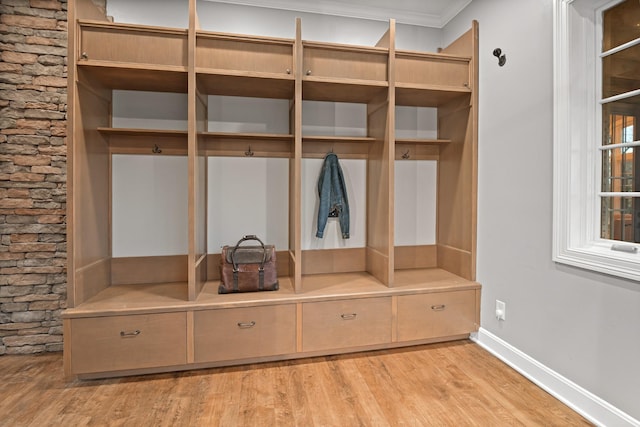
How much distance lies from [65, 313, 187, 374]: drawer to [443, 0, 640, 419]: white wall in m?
2.18

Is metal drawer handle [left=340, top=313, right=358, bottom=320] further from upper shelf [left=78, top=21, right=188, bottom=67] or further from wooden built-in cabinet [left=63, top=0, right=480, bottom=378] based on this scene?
upper shelf [left=78, top=21, right=188, bottom=67]

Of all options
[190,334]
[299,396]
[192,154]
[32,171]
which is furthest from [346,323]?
[32,171]

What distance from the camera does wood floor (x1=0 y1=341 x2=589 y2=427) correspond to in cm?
183

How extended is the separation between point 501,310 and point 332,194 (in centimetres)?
151

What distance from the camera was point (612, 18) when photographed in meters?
1.90

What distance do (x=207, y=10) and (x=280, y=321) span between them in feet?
8.12

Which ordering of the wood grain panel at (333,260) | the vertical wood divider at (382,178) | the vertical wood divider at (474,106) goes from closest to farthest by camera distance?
the vertical wood divider at (382,178) → the vertical wood divider at (474,106) → the wood grain panel at (333,260)

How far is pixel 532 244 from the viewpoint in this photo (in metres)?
2.23

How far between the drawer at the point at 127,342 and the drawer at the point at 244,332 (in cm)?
12

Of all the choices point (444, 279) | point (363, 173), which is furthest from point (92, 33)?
point (444, 279)

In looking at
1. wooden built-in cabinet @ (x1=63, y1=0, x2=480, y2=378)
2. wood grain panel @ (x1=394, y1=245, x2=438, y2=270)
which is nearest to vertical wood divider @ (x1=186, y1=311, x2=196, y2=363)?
wooden built-in cabinet @ (x1=63, y1=0, x2=480, y2=378)

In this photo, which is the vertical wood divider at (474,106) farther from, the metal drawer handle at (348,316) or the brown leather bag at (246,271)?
the brown leather bag at (246,271)

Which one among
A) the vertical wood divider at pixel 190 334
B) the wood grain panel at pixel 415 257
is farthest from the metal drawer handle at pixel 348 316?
the vertical wood divider at pixel 190 334

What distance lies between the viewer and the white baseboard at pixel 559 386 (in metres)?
1.73
